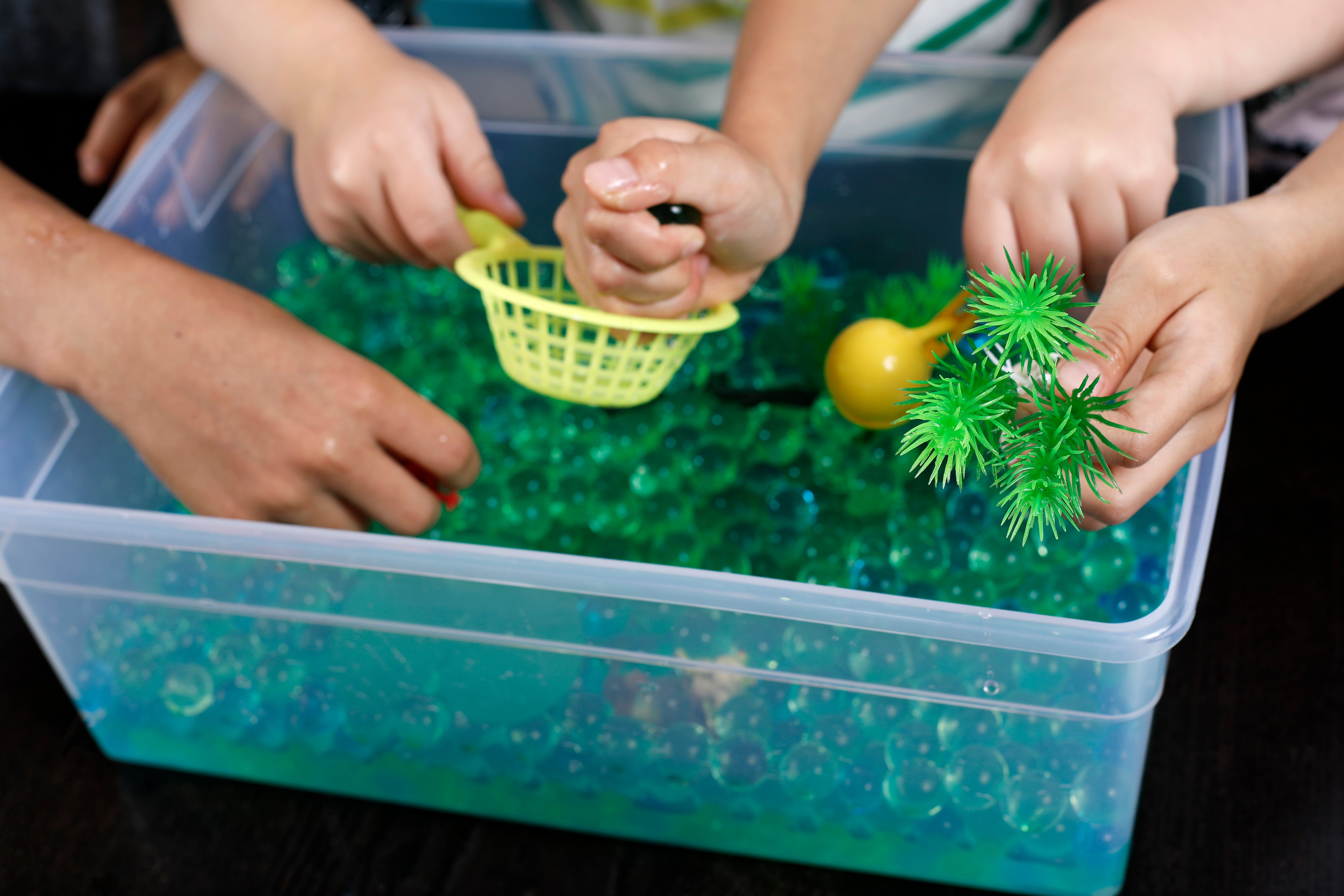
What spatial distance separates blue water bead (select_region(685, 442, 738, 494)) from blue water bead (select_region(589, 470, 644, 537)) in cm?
4

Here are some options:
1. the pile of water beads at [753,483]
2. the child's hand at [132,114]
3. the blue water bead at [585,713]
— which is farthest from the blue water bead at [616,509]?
the child's hand at [132,114]

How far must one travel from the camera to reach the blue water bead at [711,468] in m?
0.62

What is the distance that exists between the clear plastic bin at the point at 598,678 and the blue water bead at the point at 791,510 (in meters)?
0.14

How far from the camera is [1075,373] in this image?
1.18ft

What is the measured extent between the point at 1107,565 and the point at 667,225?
0.30 m

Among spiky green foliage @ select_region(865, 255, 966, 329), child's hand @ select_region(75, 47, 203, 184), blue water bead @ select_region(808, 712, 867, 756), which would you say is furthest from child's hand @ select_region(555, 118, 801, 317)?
child's hand @ select_region(75, 47, 203, 184)

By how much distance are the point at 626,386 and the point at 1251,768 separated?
1.28 feet

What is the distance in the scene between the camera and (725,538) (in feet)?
1.98

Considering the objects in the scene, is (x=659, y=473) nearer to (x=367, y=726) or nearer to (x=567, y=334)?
(x=567, y=334)

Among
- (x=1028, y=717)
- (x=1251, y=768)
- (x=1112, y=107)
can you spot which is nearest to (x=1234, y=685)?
(x=1251, y=768)

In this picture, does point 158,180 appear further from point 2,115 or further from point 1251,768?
point 1251,768

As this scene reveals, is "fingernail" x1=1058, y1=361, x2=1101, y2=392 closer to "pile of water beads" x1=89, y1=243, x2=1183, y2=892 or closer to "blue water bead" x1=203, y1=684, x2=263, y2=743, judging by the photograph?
"pile of water beads" x1=89, y1=243, x2=1183, y2=892

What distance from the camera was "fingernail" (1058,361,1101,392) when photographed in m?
0.36

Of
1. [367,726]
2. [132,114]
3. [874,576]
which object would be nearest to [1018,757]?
[874,576]
